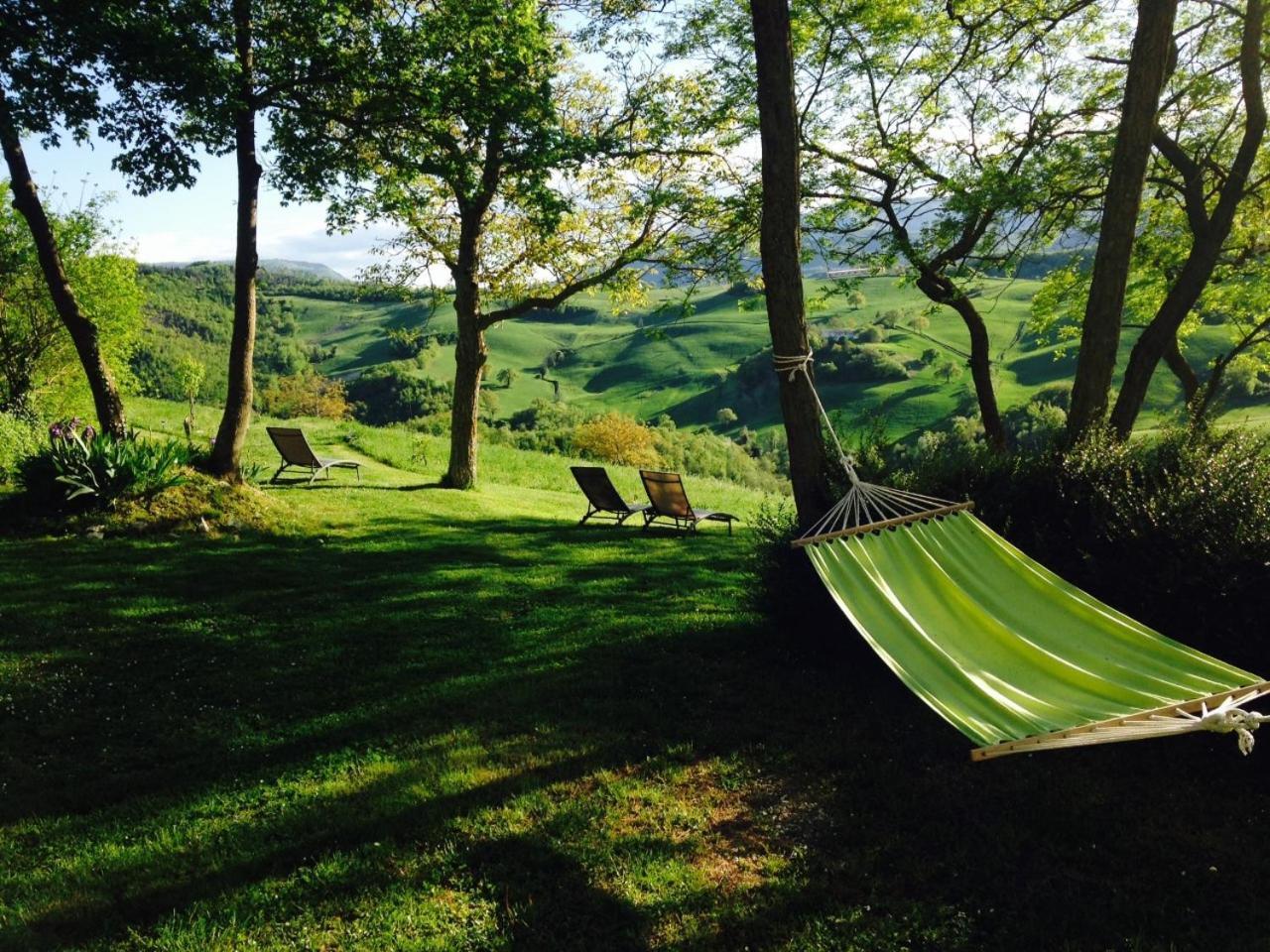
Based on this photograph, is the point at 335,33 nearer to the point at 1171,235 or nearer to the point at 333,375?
the point at 1171,235

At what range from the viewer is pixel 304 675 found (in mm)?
5070

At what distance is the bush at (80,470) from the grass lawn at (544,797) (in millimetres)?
1748

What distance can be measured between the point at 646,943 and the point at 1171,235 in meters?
16.4

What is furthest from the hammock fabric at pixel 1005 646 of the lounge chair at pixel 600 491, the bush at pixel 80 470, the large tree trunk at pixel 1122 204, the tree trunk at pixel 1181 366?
the tree trunk at pixel 1181 366

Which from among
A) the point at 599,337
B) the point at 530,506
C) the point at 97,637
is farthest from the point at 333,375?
the point at 97,637

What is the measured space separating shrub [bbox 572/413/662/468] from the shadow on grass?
174 feet

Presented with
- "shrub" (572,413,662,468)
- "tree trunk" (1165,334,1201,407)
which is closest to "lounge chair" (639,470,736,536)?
"tree trunk" (1165,334,1201,407)

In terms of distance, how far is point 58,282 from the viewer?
336 inches

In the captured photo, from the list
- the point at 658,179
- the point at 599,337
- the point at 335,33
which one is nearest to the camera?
the point at 335,33

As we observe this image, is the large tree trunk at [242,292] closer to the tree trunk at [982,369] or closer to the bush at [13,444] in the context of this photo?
the bush at [13,444]

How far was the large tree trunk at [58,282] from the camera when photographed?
8258mm

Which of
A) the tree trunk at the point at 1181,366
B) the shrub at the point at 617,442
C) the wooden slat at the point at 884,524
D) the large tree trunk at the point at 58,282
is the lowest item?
the shrub at the point at 617,442

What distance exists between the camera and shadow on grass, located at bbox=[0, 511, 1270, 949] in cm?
285

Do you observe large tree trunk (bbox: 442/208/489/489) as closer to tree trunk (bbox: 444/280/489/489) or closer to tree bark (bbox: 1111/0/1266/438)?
tree trunk (bbox: 444/280/489/489)
